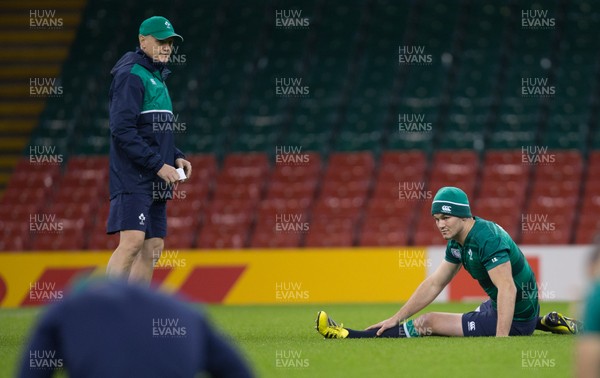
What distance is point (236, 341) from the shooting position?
8242mm

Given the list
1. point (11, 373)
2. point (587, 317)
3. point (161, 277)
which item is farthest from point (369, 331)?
point (161, 277)

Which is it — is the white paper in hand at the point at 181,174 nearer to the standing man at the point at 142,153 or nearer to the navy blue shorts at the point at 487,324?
the standing man at the point at 142,153

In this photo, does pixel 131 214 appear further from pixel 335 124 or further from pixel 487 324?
pixel 335 124

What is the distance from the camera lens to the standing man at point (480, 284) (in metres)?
7.71

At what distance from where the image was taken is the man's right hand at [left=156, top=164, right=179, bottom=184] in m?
7.46

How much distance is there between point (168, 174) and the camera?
24.5ft

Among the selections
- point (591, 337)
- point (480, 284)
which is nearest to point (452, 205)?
point (480, 284)

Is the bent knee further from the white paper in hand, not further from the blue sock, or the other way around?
the blue sock

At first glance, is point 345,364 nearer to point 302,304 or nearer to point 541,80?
point 302,304

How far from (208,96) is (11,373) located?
13549 mm

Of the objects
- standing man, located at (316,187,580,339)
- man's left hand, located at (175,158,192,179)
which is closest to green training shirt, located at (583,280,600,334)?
standing man, located at (316,187,580,339)

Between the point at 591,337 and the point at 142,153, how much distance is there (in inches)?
206

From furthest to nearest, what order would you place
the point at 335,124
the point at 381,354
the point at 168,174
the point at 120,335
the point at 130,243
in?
the point at 335,124
the point at 168,174
the point at 130,243
the point at 381,354
the point at 120,335

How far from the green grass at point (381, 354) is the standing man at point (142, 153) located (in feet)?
3.36
